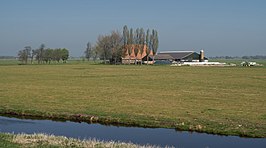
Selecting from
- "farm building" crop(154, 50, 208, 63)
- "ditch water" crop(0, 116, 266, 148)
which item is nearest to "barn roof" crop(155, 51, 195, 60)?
"farm building" crop(154, 50, 208, 63)

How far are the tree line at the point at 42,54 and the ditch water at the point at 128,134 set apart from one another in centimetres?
14779

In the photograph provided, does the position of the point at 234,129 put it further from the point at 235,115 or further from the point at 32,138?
the point at 32,138

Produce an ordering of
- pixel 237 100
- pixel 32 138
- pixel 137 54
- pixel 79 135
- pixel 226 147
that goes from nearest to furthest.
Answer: pixel 32 138
pixel 226 147
pixel 79 135
pixel 237 100
pixel 137 54

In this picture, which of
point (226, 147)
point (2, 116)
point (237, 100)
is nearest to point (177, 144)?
point (226, 147)

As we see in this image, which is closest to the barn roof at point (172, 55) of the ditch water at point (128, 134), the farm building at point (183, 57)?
the farm building at point (183, 57)

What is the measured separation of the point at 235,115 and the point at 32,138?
43.0 feet

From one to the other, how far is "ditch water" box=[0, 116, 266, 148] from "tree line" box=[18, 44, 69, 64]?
485 ft

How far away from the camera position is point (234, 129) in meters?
18.3

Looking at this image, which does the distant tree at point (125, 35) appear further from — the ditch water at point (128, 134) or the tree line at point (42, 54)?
the ditch water at point (128, 134)

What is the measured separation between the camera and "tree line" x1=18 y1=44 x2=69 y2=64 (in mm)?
162500

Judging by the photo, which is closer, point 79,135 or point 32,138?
point 32,138

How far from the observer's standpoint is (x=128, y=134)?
18172 millimetres

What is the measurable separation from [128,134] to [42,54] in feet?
524

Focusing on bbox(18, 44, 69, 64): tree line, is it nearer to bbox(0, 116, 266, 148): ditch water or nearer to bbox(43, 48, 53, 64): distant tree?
bbox(43, 48, 53, 64): distant tree
